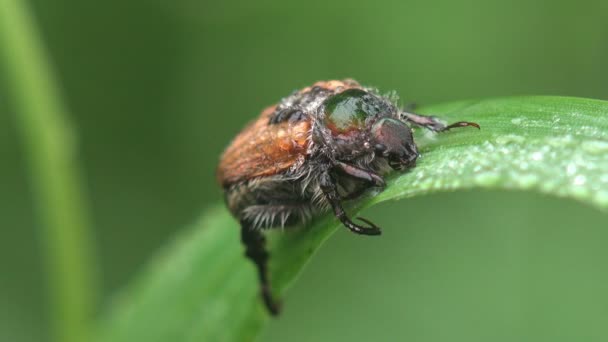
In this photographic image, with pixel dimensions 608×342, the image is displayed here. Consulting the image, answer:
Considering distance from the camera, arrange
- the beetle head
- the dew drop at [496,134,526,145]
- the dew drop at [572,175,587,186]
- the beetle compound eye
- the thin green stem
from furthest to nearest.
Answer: the thin green stem
the beetle compound eye
the beetle head
the dew drop at [496,134,526,145]
the dew drop at [572,175,587,186]

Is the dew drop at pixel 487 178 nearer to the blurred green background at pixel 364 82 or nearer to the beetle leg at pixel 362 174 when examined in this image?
the beetle leg at pixel 362 174

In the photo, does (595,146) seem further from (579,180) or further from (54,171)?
(54,171)

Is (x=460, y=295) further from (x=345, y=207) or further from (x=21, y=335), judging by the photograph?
(x=21, y=335)

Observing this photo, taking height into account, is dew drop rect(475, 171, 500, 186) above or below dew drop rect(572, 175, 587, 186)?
below

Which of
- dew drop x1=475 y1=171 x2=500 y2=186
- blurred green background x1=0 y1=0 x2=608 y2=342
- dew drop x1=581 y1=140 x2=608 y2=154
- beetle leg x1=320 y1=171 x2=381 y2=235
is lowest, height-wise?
blurred green background x1=0 y1=0 x2=608 y2=342

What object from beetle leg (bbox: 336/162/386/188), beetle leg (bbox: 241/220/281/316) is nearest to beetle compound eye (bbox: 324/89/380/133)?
beetle leg (bbox: 336/162/386/188)

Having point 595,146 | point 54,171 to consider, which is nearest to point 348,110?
point 595,146

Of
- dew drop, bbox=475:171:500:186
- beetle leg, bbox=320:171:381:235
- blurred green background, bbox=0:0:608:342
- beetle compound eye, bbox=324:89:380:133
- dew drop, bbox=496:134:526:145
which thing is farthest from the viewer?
blurred green background, bbox=0:0:608:342

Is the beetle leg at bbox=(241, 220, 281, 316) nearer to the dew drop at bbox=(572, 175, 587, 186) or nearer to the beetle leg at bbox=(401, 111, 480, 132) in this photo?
the beetle leg at bbox=(401, 111, 480, 132)
